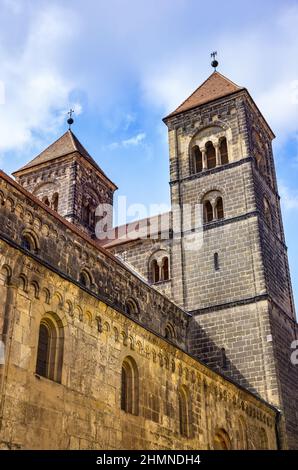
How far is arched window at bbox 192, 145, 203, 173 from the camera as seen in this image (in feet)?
95.0

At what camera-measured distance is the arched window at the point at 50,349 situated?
11750 mm

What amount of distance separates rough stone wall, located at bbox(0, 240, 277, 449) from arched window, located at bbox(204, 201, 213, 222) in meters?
10.8

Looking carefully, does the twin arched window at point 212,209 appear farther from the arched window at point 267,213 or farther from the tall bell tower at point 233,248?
the arched window at point 267,213

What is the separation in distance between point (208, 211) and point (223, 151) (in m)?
3.36

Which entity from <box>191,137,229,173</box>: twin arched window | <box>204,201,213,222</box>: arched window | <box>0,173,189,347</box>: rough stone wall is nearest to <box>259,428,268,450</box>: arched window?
<box>0,173,189,347</box>: rough stone wall

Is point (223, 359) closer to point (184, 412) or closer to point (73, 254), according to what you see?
Result: point (184, 412)

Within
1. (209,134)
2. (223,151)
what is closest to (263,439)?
(223,151)

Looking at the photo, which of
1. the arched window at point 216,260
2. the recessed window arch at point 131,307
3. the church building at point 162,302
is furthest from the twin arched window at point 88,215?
the recessed window arch at point 131,307

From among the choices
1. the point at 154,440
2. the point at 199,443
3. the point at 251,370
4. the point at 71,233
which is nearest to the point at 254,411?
the point at 251,370

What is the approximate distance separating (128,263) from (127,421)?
14.3 metres

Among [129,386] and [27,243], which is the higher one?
[27,243]

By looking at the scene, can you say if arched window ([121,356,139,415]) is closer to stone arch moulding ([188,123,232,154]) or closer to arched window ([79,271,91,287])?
arched window ([79,271,91,287])

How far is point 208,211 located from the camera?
27484 millimetres

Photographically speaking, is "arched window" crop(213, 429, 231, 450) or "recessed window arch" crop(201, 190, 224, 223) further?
"recessed window arch" crop(201, 190, 224, 223)
